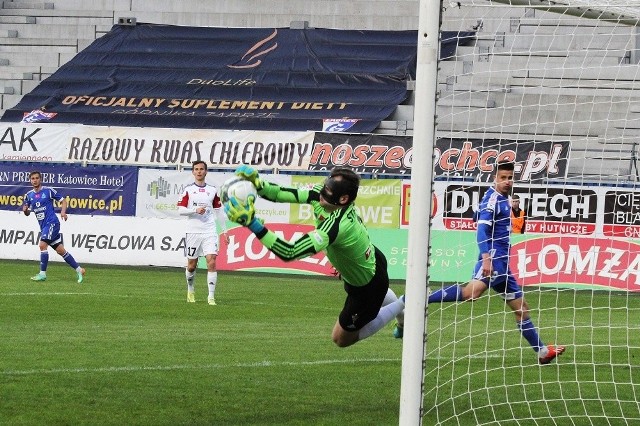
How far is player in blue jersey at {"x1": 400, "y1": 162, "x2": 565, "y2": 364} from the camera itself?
12.7 metres

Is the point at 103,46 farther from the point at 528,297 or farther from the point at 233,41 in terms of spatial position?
the point at 528,297

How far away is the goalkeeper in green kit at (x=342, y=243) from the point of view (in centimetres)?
871

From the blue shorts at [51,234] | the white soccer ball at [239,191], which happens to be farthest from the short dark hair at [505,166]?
the blue shorts at [51,234]

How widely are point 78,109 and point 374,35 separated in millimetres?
8941

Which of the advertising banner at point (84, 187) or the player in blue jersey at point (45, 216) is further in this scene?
the advertising banner at point (84, 187)

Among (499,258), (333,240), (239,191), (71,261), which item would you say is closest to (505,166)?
(499,258)

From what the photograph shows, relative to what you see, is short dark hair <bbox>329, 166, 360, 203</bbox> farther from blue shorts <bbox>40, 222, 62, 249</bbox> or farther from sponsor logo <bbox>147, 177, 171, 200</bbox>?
sponsor logo <bbox>147, 177, 171, 200</bbox>

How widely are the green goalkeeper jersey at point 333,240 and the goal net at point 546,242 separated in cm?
73

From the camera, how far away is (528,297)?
72.8ft

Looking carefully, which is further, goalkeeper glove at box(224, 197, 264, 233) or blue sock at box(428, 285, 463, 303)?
blue sock at box(428, 285, 463, 303)

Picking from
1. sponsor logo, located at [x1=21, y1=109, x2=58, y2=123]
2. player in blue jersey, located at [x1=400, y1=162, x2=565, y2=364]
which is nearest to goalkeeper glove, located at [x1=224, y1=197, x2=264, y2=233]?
player in blue jersey, located at [x1=400, y1=162, x2=565, y2=364]

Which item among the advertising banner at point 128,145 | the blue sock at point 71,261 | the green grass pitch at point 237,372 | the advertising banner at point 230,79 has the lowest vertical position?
the green grass pitch at point 237,372

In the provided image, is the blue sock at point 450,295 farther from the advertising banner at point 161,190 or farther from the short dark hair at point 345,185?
the advertising banner at point 161,190

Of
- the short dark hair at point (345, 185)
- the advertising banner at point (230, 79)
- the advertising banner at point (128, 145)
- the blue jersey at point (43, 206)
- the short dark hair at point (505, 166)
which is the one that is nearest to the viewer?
the short dark hair at point (345, 185)
